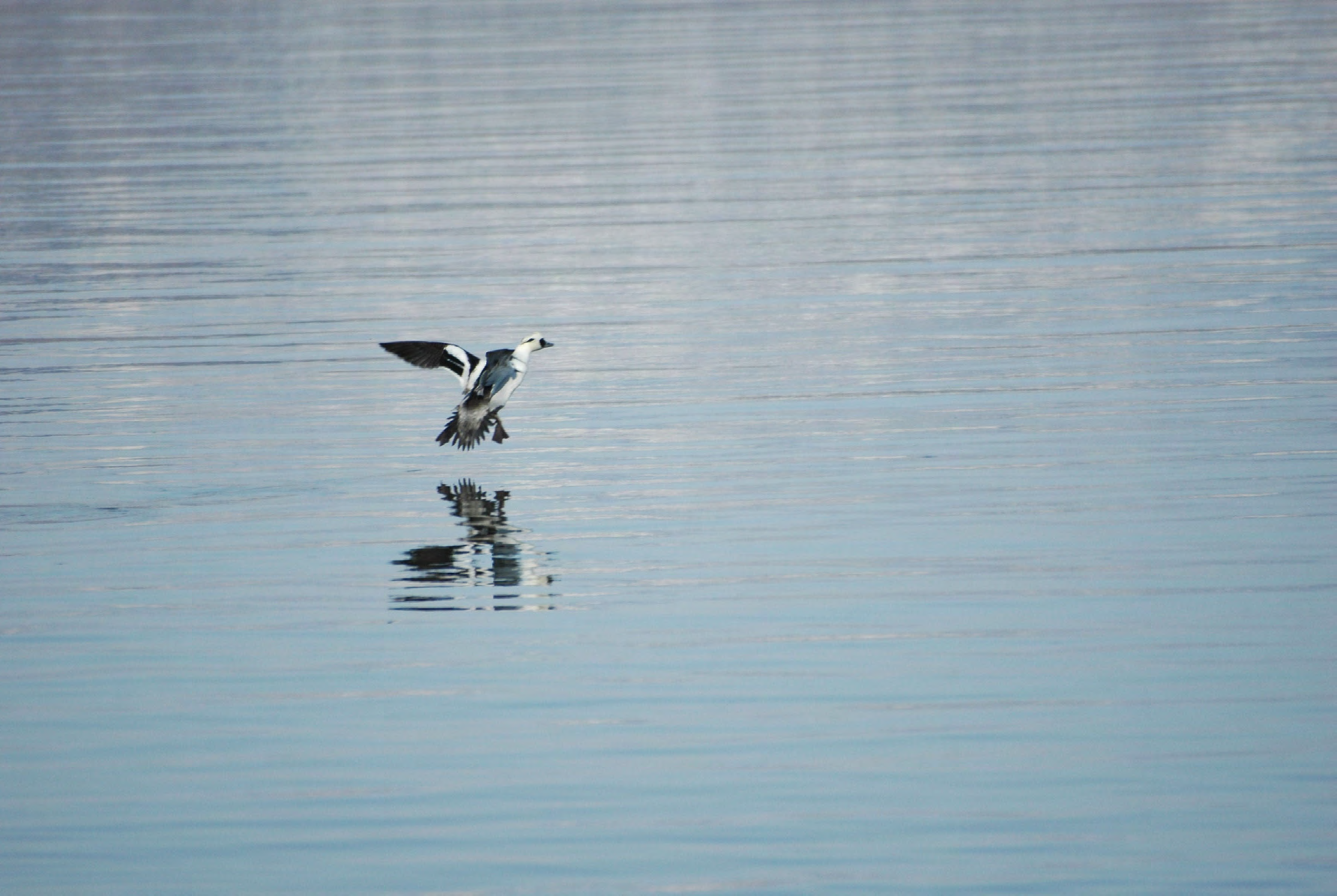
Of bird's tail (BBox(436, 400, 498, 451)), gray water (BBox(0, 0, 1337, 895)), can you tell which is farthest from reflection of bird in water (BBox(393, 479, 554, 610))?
bird's tail (BBox(436, 400, 498, 451))

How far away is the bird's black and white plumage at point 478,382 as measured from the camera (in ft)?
43.1

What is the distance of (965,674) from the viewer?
28.5ft

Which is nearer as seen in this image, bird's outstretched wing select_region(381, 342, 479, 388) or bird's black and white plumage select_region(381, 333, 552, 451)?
bird's black and white plumage select_region(381, 333, 552, 451)

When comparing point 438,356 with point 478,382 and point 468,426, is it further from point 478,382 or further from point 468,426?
point 468,426

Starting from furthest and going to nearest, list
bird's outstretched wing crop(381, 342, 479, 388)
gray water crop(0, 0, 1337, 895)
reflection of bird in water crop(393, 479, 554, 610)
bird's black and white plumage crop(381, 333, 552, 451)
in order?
bird's outstretched wing crop(381, 342, 479, 388) → bird's black and white plumage crop(381, 333, 552, 451) → reflection of bird in water crop(393, 479, 554, 610) → gray water crop(0, 0, 1337, 895)

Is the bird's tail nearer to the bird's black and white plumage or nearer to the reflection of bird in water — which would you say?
the bird's black and white plumage

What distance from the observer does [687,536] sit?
11.0 metres

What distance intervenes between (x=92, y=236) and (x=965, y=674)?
17.5 m

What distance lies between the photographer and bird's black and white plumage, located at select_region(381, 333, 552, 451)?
43.1 ft

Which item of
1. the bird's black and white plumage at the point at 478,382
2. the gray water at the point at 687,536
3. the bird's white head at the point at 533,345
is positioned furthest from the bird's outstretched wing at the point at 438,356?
the gray water at the point at 687,536

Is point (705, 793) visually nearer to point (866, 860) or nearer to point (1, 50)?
point (866, 860)

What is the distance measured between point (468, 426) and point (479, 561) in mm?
2583

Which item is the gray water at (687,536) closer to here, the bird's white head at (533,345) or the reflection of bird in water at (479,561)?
the reflection of bird in water at (479,561)

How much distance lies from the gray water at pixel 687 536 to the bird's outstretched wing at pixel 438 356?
55 centimetres
